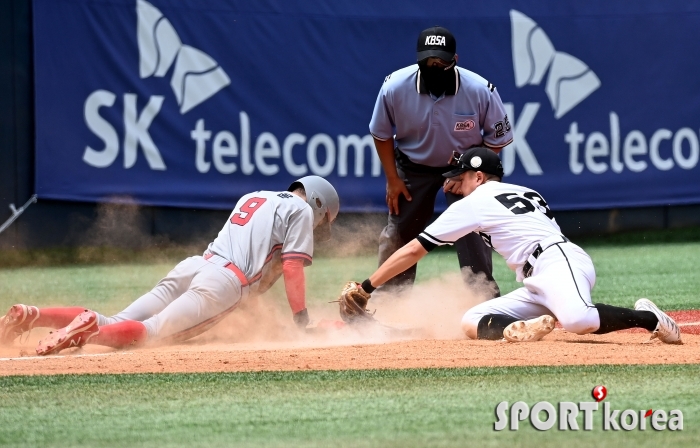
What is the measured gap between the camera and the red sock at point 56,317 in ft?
20.8

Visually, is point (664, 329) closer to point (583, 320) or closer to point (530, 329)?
point (583, 320)

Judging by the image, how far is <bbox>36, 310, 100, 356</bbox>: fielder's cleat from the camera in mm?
5844

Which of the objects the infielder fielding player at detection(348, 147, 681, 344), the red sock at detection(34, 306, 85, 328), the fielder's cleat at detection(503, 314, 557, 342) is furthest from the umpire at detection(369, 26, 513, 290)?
the red sock at detection(34, 306, 85, 328)

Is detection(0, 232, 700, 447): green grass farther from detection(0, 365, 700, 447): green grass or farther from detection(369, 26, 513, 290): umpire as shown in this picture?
detection(369, 26, 513, 290): umpire

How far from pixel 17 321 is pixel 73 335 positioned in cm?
56

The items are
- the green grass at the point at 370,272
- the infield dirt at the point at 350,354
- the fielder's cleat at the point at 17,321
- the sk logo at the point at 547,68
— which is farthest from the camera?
the sk logo at the point at 547,68

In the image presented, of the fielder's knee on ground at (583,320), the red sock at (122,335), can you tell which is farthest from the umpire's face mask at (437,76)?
the red sock at (122,335)

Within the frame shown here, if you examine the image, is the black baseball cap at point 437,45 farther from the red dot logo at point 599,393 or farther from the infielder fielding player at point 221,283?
the red dot logo at point 599,393

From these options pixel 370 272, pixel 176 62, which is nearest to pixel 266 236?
pixel 370 272

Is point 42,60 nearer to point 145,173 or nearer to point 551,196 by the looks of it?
point 145,173

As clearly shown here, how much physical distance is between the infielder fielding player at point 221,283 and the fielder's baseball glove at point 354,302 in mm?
259

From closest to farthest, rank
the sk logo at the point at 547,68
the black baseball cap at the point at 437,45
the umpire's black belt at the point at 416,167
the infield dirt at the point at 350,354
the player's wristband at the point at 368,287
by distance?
the infield dirt at the point at 350,354
the player's wristband at the point at 368,287
the black baseball cap at the point at 437,45
the umpire's black belt at the point at 416,167
the sk logo at the point at 547,68

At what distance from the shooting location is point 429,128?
781 centimetres

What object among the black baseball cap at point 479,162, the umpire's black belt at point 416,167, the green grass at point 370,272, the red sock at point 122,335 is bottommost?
the green grass at point 370,272
